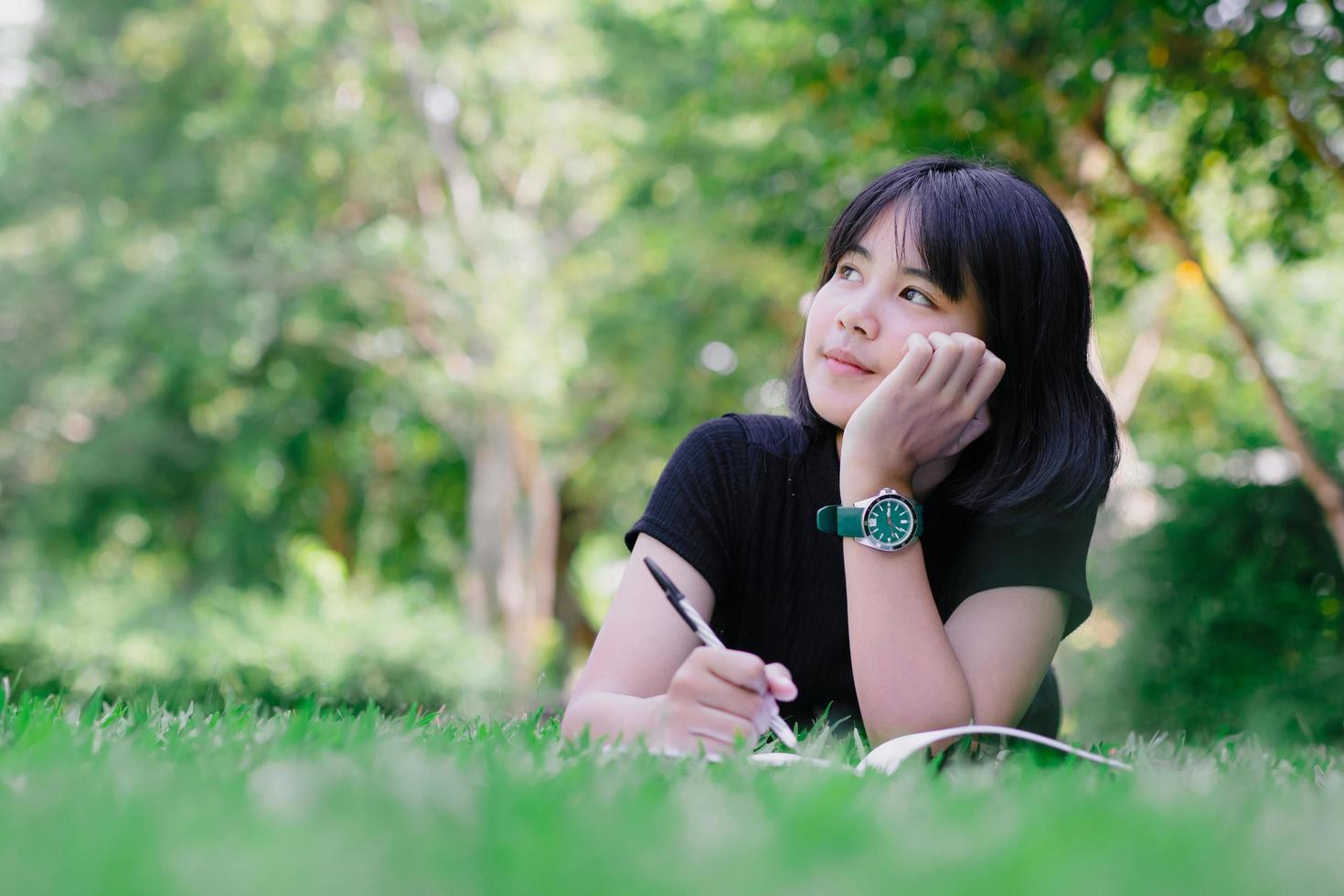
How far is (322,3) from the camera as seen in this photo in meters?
16.8

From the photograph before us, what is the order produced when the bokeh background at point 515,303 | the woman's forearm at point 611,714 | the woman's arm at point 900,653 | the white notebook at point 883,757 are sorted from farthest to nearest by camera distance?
the bokeh background at point 515,303 → the woman's arm at point 900,653 → the woman's forearm at point 611,714 → the white notebook at point 883,757

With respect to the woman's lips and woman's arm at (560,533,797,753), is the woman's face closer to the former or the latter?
the woman's lips

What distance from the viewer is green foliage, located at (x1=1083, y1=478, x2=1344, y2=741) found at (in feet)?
24.3

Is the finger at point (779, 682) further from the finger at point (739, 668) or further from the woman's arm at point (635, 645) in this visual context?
the woman's arm at point (635, 645)

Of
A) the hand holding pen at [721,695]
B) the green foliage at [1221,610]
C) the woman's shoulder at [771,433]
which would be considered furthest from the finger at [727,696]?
the green foliage at [1221,610]

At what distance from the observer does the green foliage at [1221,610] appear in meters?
7.42

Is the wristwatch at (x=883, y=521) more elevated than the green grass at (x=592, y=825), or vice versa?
the wristwatch at (x=883, y=521)

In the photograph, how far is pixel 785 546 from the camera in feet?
8.70

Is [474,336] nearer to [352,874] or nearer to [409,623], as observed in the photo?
[409,623]

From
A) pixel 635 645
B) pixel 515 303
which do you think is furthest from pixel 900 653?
pixel 515 303

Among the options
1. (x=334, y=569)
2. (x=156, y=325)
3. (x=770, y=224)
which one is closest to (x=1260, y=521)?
(x=770, y=224)

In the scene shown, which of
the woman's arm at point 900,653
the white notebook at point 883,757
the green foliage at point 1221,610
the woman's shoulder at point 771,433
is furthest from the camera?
the green foliage at point 1221,610

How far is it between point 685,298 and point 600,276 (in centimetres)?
267

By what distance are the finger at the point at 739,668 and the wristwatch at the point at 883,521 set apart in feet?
1.97
